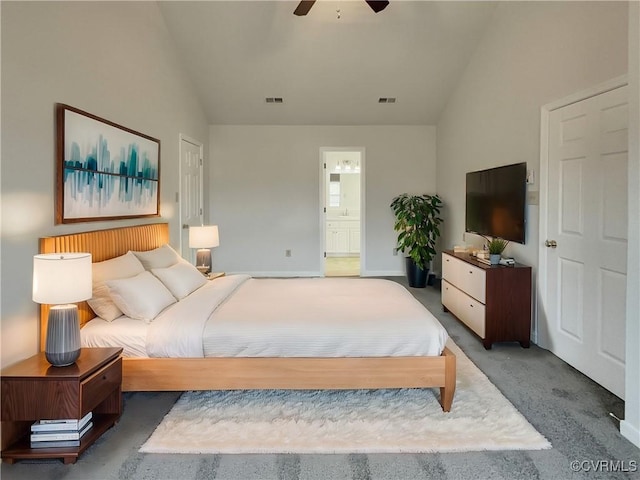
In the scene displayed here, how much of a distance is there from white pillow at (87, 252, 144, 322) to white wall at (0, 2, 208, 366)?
0.31 metres

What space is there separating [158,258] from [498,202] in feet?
10.7

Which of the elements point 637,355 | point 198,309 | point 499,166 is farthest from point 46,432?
point 499,166

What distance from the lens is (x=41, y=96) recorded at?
2.48 m

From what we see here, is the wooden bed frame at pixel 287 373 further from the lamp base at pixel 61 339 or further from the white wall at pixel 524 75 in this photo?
the white wall at pixel 524 75

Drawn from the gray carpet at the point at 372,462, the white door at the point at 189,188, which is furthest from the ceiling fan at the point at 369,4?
the gray carpet at the point at 372,462

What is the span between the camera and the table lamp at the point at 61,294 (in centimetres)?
209

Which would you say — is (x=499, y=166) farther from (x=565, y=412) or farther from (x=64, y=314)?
(x=64, y=314)

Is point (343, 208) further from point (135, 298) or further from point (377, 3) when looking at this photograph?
point (135, 298)

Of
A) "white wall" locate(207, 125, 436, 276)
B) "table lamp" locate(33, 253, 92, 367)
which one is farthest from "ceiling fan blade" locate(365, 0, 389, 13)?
"white wall" locate(207, 125, 436, 276)

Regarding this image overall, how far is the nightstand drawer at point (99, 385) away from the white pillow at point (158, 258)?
119cm

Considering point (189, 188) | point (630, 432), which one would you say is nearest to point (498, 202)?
point (630, 432)

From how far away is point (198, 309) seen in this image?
2.81m

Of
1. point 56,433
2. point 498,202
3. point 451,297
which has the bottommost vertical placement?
point 56,433

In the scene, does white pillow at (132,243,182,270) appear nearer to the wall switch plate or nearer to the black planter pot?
the wall switch plate
